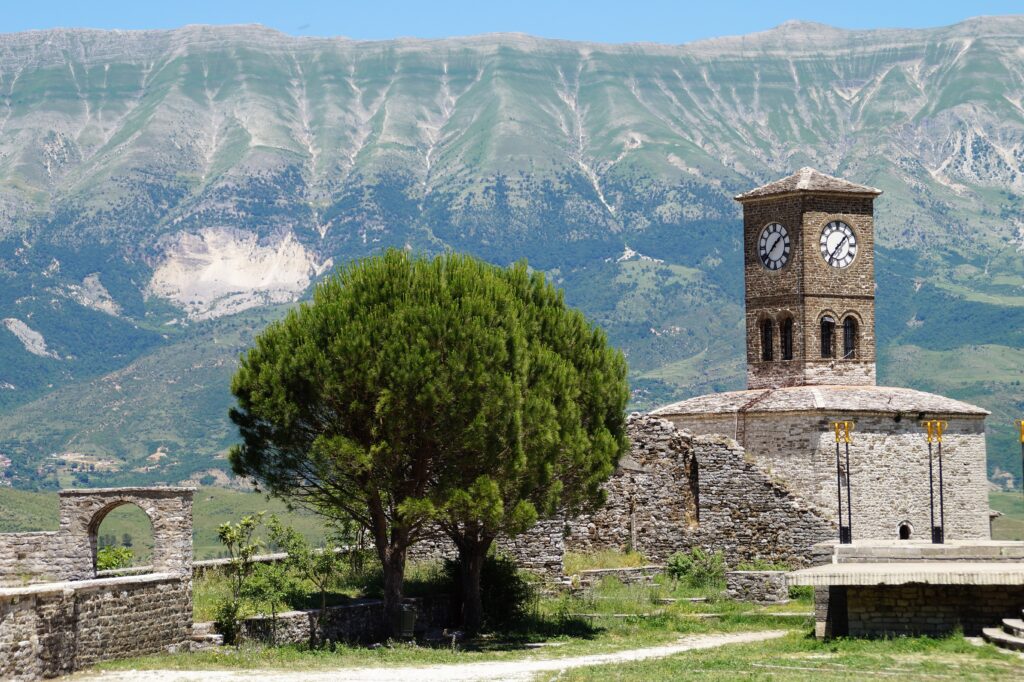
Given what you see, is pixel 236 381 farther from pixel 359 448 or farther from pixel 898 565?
pixel 898 565

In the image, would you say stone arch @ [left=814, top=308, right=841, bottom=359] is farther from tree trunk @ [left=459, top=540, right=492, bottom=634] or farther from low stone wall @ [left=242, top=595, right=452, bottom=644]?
low stone wall @ [left=242, top=595, right=452, bottom=644]

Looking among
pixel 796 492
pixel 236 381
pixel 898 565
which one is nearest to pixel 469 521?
pixel 236 381

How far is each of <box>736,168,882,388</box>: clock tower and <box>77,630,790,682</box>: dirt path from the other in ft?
65.2

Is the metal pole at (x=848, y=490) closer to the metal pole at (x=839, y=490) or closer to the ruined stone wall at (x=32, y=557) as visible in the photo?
the metal pole at (x=839, y=490)

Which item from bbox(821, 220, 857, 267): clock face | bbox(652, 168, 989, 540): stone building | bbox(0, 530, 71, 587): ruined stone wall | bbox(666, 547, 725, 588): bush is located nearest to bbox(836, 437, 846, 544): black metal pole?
bbox(652, 168, 989, 540): stone building

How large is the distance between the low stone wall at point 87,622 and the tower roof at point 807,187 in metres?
26.6

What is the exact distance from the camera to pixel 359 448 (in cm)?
3919

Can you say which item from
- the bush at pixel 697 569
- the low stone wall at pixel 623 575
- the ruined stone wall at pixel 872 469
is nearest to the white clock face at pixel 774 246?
the ruined stone wall at pixel 872 469

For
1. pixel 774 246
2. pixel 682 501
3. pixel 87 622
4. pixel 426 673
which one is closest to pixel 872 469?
pixel 682 501

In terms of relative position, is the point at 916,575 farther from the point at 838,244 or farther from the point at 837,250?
the point at 838,244

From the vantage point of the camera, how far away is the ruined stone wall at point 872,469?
5238cm

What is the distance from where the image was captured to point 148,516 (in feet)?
124

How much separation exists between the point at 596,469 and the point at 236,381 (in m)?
8.70

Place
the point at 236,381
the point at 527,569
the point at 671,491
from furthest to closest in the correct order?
the point at 671,491 → the point at 527,569 → the point at 236,381
